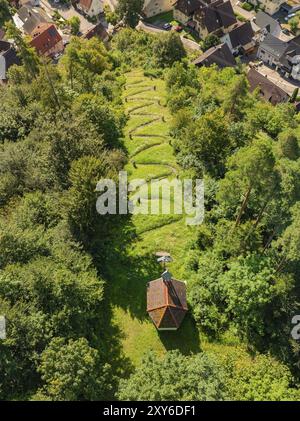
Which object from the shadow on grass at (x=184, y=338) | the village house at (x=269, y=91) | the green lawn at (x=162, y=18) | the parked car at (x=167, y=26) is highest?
the green lawn at (x=162, y=18)

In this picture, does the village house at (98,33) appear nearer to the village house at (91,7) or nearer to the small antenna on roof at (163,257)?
the village house at (91,7)

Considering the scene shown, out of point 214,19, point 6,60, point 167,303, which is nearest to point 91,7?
point 214,19

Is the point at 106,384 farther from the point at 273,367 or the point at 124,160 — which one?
the point at 124,160

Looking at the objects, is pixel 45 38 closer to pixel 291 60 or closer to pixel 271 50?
pixel 271 50

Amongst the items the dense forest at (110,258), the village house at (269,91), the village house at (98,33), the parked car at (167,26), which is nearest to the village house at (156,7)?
the parked car at (167,26)

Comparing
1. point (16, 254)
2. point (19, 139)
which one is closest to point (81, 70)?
point (19, 139)

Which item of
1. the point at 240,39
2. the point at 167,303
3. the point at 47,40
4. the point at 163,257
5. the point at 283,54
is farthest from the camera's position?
the point at 240,39

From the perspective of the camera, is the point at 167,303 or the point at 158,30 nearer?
the point at 167,303
